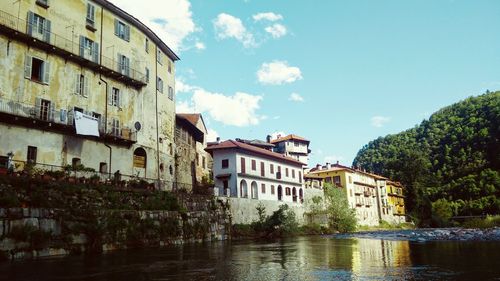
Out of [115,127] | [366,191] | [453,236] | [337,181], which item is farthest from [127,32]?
[366,191]

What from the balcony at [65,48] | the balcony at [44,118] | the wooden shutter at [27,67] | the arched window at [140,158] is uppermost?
the balcony at [65,48]

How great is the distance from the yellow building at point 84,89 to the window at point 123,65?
12 centimetres

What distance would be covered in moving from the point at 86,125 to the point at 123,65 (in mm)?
8547

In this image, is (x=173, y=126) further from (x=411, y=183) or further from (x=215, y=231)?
(x=411, y=183)

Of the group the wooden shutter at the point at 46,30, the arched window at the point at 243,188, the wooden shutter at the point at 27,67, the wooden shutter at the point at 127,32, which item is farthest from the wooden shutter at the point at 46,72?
the arched window at the point at 243,188

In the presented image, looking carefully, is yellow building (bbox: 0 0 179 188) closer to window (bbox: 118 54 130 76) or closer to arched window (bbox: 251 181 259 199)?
window (bbox: 118 54 130 76)

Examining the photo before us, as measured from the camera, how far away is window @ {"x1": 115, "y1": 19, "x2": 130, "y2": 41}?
38.9 m

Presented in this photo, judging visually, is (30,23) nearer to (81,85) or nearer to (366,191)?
(81,85)

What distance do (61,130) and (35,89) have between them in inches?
148

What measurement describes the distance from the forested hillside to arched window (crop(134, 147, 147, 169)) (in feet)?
199

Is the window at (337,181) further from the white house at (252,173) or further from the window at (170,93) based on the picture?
the window at (170,93)

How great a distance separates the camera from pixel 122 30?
130ft

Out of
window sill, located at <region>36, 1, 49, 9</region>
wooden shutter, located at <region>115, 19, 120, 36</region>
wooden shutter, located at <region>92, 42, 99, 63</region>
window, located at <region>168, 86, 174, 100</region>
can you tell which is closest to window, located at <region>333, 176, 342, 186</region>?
window, located at <region>168, 86, 174, 100</region>

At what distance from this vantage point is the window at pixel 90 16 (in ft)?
117
